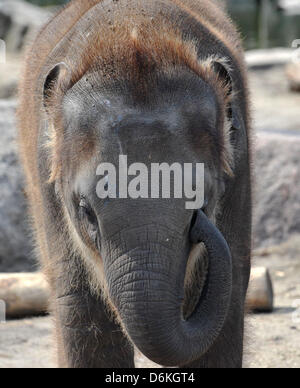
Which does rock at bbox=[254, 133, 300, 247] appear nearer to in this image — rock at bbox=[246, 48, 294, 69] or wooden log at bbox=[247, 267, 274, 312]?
wooden log at bbox=[247, 267, 274, 312]

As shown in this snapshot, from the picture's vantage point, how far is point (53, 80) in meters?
3.49

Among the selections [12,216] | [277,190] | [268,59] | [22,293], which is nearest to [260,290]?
[22,293]

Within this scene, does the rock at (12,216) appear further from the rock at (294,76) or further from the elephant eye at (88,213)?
the rock at (294,76)

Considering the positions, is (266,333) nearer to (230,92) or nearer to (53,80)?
(230,92)

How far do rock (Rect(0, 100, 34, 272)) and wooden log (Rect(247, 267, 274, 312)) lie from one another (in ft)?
6.21

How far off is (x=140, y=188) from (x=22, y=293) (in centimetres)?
282

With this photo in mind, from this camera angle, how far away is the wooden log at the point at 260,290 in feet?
18.1

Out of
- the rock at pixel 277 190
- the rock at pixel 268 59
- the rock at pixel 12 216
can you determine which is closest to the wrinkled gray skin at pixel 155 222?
the rock at pixel 12 216

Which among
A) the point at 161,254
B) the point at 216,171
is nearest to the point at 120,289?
the point at 161,254

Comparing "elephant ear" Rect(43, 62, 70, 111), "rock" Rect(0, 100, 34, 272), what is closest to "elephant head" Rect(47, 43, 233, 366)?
"elephant ear" Rect(43, 62, 70, 111)

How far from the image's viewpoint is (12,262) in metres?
6.65

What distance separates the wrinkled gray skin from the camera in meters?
2.85

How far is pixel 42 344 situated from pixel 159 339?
102 inches

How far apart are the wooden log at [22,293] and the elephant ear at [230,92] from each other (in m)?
2.37
